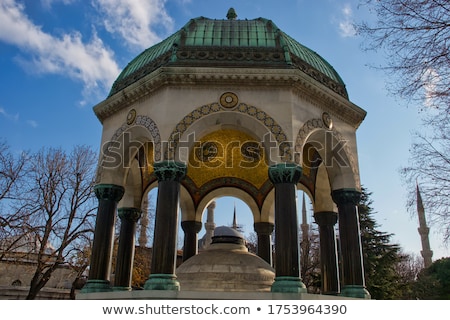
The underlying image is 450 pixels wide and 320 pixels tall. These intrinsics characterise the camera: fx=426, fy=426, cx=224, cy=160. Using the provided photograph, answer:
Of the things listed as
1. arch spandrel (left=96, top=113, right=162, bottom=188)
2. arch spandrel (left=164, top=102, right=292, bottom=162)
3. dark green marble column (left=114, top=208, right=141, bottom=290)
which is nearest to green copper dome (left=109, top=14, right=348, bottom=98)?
arch spandrel (left=164, top=102, right=292, bottom=162)

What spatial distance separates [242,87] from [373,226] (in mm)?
19975

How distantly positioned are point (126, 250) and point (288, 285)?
6.31m

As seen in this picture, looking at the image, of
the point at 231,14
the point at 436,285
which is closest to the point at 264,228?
the point at 231,14

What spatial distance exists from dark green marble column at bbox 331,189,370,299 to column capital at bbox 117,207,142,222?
22.1 feet

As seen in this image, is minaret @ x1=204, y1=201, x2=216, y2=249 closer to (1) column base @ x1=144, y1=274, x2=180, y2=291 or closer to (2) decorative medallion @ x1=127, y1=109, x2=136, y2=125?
(2) decorative medallion @ x1=127, y1=109, x2=136, y2=125

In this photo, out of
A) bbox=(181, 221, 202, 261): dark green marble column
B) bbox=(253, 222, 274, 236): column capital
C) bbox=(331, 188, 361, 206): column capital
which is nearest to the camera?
bbox=(331, 188, 361, 206): column capital

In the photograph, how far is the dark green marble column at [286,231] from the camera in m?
9.81

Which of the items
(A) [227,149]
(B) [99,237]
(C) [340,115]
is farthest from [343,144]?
(B) [99,237]

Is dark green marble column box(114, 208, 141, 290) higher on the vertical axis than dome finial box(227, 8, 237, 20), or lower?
lower

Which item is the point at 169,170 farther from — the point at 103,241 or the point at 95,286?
the point at 95,286

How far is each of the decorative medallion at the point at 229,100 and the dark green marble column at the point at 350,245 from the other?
4.19 metres

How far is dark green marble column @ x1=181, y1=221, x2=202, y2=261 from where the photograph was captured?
15906mm

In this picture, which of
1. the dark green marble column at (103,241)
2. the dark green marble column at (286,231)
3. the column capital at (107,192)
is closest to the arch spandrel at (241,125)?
the dark green marble column at (286,231)

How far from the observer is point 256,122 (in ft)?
37.7
